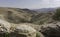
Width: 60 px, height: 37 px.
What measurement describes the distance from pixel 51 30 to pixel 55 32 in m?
0.43

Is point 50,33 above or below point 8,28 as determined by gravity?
below

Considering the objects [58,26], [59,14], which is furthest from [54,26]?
[59,14]

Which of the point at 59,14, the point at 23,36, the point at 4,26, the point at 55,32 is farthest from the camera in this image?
the point at 59,14

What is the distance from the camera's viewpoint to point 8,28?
13758 mm

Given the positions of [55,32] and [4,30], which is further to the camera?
[55,32]

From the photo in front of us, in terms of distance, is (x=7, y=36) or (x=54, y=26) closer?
(x=7, y=36)

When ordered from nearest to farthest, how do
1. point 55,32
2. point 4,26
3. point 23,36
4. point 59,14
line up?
point 23,36
point 4,26
point 55,32
point 59,14

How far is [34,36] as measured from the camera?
540 inches

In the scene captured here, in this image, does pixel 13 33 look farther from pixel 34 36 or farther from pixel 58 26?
pixel 58 26

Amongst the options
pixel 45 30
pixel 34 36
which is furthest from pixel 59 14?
pixel 34 36

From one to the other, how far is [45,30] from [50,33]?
2.43 ft

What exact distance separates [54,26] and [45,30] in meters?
1.01

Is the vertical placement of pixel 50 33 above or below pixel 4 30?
below

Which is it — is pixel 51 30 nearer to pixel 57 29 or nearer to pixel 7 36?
pixel 57 29
